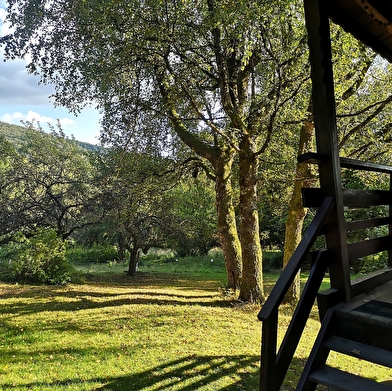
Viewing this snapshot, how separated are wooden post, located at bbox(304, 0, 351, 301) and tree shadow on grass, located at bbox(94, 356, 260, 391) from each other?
2.20m

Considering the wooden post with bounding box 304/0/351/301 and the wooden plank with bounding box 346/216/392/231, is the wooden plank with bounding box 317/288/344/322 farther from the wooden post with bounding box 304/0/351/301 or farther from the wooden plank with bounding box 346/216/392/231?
the wooden plank with bounding box 346/216/392/231

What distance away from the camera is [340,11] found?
2.55m

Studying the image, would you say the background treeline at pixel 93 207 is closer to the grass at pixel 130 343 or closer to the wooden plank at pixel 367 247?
the grass at pixel 130 343

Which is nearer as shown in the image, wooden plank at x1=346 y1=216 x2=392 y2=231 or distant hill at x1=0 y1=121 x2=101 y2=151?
wooden plank at x1=346 y1=216 x2=392 y2=231

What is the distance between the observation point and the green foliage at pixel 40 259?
950cm

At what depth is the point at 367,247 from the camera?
2.68 metres

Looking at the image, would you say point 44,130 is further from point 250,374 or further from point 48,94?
point 250,374

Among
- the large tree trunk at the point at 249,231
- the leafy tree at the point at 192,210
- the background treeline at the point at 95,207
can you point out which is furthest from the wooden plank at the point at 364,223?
the leafy tree at the point at 192,210

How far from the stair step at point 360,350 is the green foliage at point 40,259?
921cm

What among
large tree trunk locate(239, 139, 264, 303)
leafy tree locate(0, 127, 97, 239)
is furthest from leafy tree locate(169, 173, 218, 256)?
large tree trunk locate(239, 139, 264, 303)

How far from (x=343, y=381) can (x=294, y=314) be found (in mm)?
399

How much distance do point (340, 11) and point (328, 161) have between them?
1.26m

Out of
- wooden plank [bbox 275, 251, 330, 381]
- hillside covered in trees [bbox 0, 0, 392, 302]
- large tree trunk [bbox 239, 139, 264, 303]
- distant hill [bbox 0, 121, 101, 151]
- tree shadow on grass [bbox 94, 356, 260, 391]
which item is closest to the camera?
wooden plank [bbox 275, 251, 330, 381]

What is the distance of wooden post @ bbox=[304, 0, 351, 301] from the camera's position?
7.32 feet
